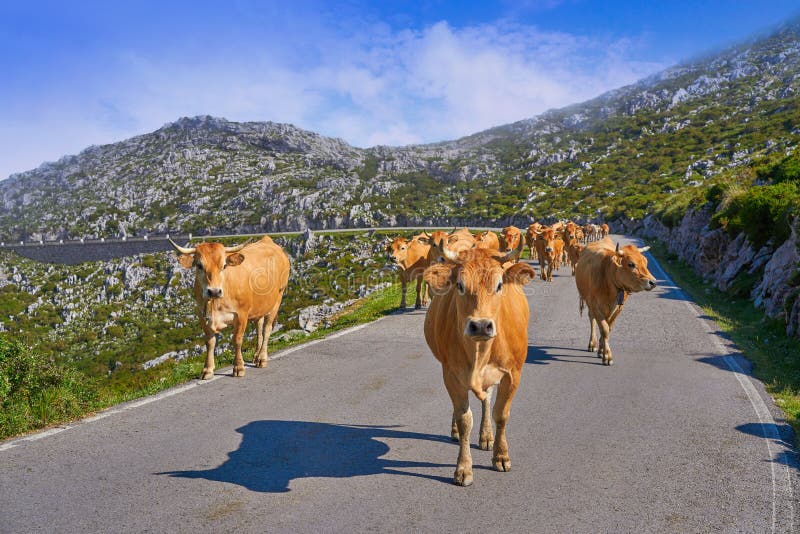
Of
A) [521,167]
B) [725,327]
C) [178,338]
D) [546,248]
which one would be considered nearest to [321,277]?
[178,338]

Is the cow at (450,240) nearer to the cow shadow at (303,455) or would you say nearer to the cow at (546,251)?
the cow shadow at (303,455)

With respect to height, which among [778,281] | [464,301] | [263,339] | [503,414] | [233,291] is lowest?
[263,339]

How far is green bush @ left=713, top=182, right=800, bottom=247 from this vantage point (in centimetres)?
1464

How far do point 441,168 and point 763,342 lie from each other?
438ft

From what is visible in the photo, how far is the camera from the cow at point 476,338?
4184 millimetres

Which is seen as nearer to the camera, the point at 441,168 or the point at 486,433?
the point at 486,433

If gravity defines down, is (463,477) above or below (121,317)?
above

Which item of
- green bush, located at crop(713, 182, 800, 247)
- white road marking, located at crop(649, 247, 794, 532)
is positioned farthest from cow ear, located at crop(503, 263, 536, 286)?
green bush, located at crop(713, 182, 800, 247)

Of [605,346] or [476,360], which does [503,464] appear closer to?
[476,360]

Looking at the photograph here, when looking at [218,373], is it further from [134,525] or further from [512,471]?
[512,471]

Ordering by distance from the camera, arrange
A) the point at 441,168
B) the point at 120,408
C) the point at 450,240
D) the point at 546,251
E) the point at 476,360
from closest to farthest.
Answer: the point at 476,360 < the point at 120,408 < the point at 450,240 < the point at 546,251 < the point at 441,168

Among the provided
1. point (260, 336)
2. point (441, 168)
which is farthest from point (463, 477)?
point (441, 168)

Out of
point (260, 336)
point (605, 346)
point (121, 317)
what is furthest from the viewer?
point (121, 317)

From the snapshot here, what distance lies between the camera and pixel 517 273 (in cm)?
464
